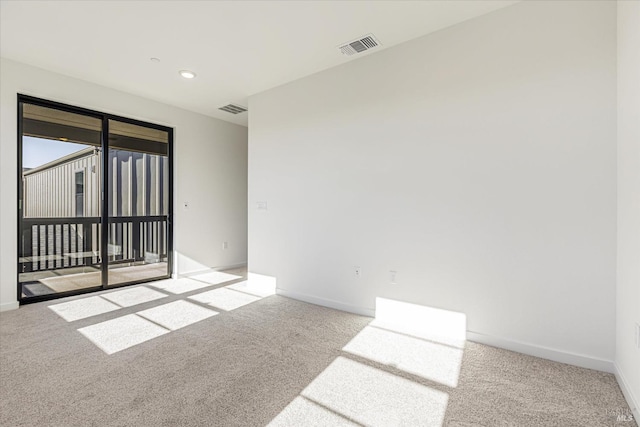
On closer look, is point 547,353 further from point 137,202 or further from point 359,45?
point 137,202

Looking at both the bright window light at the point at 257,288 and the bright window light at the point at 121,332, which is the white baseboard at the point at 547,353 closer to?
the bright window light at the point at 257,288

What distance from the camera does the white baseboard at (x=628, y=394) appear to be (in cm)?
160

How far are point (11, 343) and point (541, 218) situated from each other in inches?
170

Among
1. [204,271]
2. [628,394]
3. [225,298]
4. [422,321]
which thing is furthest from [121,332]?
[628,394]

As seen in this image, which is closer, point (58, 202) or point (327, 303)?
point (327, 303)

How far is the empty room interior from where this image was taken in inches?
72.6

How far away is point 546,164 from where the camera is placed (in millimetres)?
2252

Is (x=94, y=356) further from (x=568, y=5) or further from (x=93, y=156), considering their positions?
(x=568, y=5)

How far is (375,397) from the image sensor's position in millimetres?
1814

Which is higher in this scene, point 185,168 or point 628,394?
point 185,168

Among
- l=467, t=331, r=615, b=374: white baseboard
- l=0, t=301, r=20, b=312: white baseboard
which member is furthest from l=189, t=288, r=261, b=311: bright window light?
l=467, t=331, r=615, b=374: white baseboard

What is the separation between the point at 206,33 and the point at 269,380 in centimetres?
292

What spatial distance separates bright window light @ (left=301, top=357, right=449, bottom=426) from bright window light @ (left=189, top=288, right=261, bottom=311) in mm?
1760

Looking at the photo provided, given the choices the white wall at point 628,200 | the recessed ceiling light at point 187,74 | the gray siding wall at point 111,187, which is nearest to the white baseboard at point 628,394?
the white wall at point 628,200
